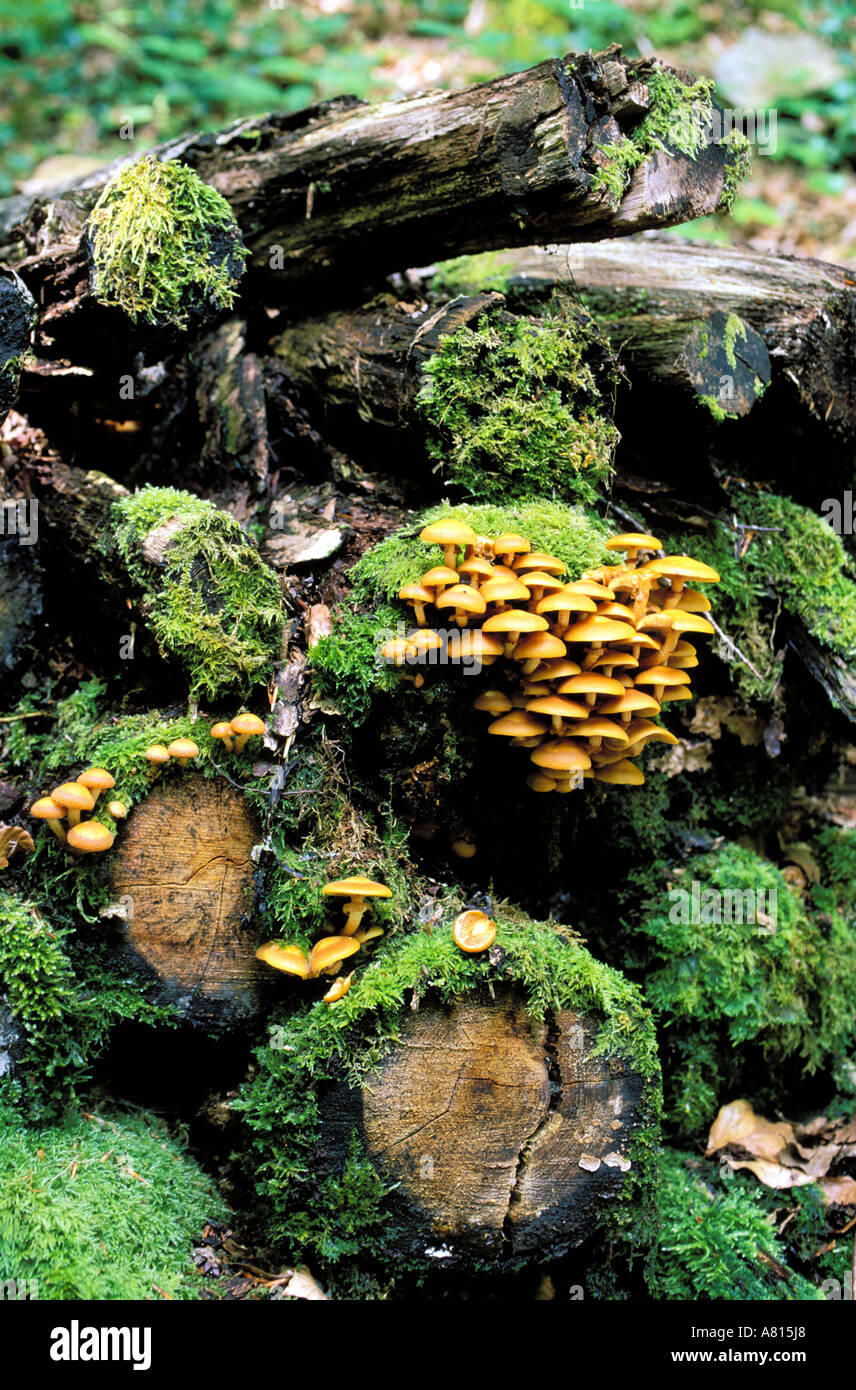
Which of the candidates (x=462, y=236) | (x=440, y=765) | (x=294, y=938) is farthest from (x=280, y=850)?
(x=462, y=236)

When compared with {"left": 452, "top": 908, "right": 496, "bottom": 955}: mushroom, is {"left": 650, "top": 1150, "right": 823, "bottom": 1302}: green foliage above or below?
below

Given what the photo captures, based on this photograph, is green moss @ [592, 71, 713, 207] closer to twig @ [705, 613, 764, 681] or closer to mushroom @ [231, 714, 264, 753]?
twig @ [705, 613, 764, 681]

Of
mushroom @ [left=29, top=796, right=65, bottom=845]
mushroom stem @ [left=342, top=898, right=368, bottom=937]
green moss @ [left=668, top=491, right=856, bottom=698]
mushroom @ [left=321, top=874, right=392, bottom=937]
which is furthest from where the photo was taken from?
green moss @ [left=668, top=491, right=856, bottom=698]

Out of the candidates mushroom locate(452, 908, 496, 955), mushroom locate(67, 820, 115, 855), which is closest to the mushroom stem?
mushroom locate(452, 908, 496, 955)

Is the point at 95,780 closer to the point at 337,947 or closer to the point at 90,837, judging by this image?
the point at 90,837

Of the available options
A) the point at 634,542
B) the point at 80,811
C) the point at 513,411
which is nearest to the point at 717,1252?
the point at 634,542
